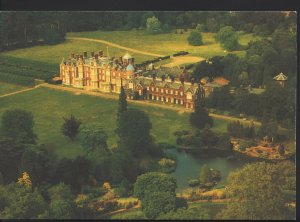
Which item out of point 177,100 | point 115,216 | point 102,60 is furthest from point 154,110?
point 115,216

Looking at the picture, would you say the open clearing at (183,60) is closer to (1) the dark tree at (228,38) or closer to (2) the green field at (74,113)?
(1) the dark tree at (228,38)

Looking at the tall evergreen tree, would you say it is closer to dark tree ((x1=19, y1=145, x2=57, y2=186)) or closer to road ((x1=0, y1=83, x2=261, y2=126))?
road ((x1=0, y1=83, x2=261, y2=126))

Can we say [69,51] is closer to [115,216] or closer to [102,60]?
[102,60]

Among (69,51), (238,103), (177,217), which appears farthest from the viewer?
(69,51)

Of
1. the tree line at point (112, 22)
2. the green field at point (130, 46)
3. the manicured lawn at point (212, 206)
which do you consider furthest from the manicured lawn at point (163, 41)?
the manicured lawn at point (212, 206)

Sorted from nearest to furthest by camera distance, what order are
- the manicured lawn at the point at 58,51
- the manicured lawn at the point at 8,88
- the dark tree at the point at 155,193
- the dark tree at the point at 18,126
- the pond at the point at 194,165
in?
the dark tree at the point at 155,193, the pond at the point at 194,165, the dark tree at the point at 18,126, the manicured lawn at the point at 8,88, the manicured lawn at the point at 58,51
